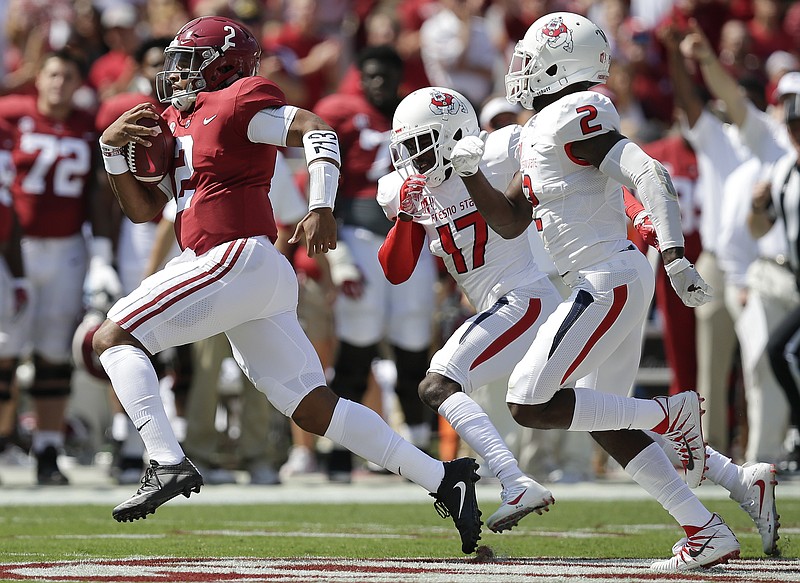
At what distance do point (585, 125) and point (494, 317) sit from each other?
1.07 m

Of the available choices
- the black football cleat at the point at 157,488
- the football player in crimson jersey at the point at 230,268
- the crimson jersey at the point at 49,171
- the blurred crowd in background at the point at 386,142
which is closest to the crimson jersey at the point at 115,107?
the blurred crowd in background at the point at 386,142

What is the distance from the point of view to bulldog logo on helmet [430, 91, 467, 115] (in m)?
5.68

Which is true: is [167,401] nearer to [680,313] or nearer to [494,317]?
[680,313]

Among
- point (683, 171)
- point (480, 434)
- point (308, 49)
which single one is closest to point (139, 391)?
point (480, 434)

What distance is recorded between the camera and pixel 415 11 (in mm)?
12875

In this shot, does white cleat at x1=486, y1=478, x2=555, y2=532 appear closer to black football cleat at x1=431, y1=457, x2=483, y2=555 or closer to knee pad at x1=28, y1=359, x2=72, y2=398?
black football cleat at x1=431, y1=457, x2=483, y2=555

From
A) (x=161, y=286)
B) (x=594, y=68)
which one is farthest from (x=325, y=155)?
(x=594, y=68)

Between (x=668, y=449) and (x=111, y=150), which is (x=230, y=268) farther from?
(x=668, y=449)

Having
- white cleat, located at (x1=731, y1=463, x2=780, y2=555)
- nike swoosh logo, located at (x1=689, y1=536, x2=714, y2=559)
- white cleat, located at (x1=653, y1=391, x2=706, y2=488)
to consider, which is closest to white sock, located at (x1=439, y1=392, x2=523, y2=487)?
white cleat, located at (x1=653, y1=391, x2=706, y2=488)

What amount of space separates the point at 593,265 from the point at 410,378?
4.31 meters

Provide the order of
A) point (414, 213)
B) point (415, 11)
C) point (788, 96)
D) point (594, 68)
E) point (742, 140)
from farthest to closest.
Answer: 1. point (415, 11)
2. point (742, 140)
3. point (788, 96)
4. point (414, 213)
5. point (594, 68)

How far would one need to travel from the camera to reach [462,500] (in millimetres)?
4980

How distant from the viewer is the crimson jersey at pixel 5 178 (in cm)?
841

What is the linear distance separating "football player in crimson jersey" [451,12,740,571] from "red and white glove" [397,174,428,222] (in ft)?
1.30
